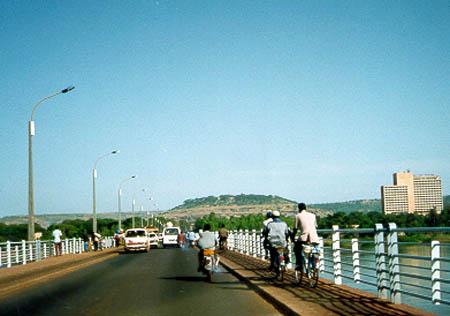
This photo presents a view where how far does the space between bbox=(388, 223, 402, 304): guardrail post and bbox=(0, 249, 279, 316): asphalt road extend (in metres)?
2.15

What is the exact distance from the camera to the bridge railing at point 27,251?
32.1m

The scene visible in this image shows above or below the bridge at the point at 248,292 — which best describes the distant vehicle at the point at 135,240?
below

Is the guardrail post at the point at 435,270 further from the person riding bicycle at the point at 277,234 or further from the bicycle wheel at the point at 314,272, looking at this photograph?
the person riding bicycle at the point at 277,234

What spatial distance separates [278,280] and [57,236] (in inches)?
1113

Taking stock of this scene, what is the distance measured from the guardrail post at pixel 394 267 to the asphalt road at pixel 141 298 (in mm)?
2145

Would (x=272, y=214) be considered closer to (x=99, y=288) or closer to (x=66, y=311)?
(x=99, y=288)

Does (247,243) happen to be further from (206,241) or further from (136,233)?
(206,241)

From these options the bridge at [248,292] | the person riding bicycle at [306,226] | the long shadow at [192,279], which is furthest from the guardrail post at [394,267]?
the long shadow at [192,279]

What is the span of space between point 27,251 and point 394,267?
29.1m

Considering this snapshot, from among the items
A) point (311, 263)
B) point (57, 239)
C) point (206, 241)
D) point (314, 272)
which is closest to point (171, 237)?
point (57, 239)

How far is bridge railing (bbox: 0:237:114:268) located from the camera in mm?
32112

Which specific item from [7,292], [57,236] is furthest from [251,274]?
[57,236]

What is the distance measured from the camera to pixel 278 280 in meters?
18.1

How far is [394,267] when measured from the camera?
1180 centimetres
